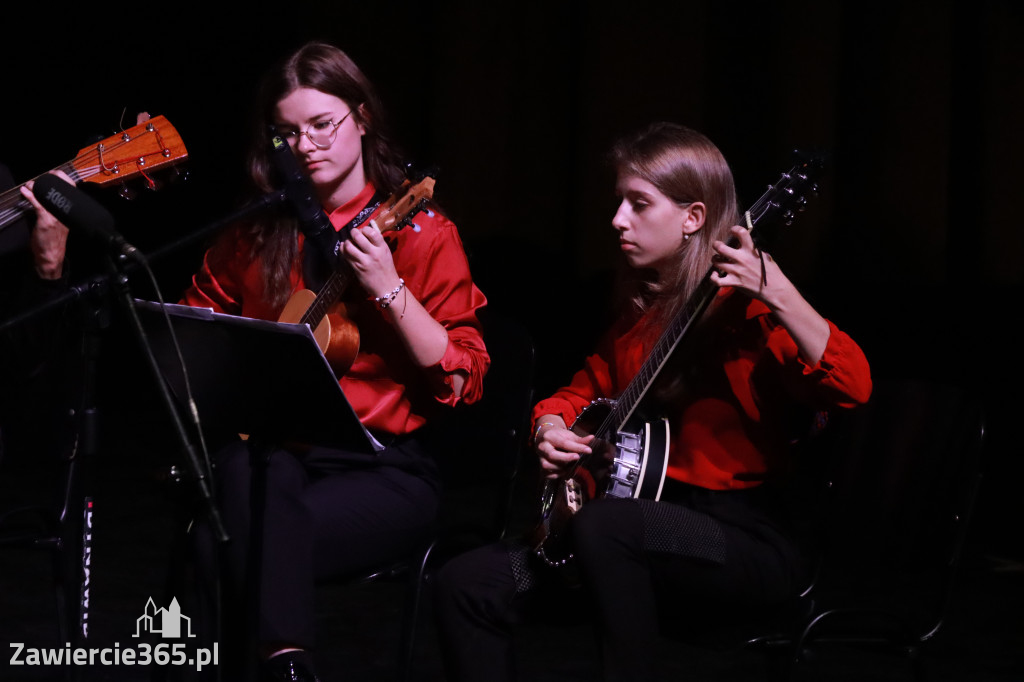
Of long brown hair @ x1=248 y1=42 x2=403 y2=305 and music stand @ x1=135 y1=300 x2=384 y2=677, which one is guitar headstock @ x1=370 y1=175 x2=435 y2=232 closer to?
long brown hair @ x1=248 y1=42 x2=403 y2=305

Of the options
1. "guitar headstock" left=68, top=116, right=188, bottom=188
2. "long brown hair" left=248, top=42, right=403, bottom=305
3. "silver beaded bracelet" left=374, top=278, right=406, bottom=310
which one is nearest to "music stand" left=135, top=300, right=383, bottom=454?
"silver beaded bracelet" left=374, top=278, right=406, bottom=310

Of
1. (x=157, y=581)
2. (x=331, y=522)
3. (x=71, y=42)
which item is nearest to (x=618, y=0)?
(x=71, y=42)

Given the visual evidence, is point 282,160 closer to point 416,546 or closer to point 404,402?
point 404,402

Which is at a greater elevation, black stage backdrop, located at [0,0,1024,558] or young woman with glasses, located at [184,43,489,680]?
black stage backdrop, located at [0,0,1024,558]

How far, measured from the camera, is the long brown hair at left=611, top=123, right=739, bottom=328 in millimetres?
2197

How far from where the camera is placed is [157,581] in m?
3.55

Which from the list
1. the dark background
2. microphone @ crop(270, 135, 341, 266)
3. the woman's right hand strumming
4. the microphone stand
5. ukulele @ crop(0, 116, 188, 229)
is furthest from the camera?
the dark background

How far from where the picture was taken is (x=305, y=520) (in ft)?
7.14

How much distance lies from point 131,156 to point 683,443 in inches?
53.9

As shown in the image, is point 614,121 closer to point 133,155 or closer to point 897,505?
point 133,155

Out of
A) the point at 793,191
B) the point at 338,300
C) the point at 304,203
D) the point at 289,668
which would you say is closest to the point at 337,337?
the point at 338,300

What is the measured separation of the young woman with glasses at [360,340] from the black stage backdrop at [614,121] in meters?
1.99

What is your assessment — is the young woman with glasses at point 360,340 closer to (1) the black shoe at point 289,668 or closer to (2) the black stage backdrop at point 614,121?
(1) the black shoe at point 289,668

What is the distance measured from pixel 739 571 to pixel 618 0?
3353 mm
